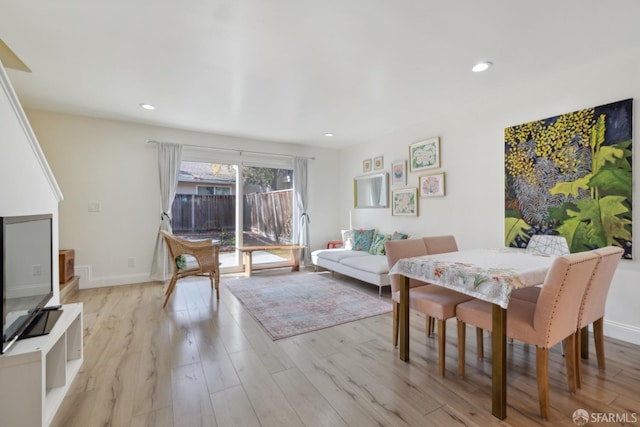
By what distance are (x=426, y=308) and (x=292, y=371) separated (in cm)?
103

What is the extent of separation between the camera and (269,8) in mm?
1796

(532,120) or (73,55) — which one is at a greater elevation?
(73,55)

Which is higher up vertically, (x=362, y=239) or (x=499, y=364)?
(x=362, y=239)

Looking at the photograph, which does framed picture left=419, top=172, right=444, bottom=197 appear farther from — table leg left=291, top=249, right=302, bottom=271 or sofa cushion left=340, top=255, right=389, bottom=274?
table leg left=291, top=249, right=302, bottom=271

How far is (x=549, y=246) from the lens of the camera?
96.1 inches

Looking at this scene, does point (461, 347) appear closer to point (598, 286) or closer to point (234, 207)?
point (598, 286)

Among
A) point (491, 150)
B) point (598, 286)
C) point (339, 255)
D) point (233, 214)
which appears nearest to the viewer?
point (598, 286)

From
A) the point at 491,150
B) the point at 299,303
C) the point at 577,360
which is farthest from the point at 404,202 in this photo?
the point at 577,360

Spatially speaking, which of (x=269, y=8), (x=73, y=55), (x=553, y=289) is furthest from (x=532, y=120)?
(x=73, y=55)

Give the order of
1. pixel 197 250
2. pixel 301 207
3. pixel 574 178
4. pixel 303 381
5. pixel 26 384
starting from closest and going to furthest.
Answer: pixel 26 384, pixel 303 381, pixel 574 178, pixel 197 250, pixel 301 207

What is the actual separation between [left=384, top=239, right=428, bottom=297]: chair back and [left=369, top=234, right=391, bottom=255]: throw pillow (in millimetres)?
1962

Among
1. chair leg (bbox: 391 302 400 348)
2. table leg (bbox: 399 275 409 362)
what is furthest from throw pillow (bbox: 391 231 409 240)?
table leg (bbox: 399 275 409 362)

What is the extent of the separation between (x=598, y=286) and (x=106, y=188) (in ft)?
17.5

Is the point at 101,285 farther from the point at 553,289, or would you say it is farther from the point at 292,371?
the point at 553,289
